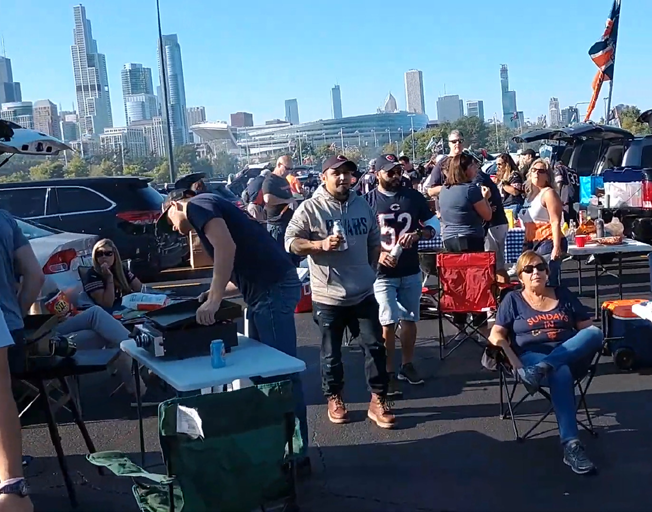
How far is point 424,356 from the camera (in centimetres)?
681

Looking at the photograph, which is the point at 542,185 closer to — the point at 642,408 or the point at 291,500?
the point at 642,408

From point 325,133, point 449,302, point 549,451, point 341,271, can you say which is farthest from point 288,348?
point 325,133

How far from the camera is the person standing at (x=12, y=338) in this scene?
347 cm

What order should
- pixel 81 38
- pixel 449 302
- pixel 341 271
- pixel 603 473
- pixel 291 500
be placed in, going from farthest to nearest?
pixel 81 38 → pixel 449 302 → pixel 341 271 → pixel 603 473 → pixel 291 500

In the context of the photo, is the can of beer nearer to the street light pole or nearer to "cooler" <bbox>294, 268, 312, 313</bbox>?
"cooler" <bbox>294, 268, 312, 313</bbox>

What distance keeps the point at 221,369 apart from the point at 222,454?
1.49ft

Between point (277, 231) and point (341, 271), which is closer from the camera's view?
point (341, 271)

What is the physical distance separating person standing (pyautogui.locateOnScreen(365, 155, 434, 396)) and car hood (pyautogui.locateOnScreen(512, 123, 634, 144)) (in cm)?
730

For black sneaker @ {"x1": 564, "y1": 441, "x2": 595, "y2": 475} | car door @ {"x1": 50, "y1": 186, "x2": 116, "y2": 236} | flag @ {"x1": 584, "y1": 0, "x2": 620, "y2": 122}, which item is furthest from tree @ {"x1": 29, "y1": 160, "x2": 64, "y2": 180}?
black sneaker @ {"x1": 564, "y1": 441, "x2": 595, "y2": 475}

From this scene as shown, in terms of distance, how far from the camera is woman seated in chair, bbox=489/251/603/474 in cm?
447

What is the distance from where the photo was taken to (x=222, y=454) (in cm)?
326

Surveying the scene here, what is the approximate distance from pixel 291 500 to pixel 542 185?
470cm

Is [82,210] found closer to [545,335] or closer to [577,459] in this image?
[545,335]

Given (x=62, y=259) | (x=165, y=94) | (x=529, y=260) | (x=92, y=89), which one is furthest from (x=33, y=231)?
(x=92, y=89)
